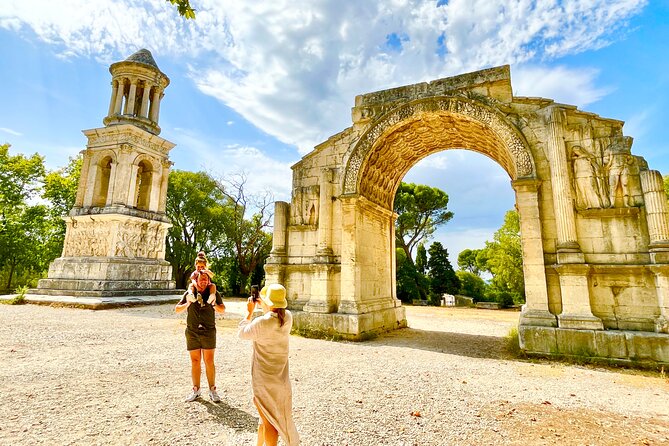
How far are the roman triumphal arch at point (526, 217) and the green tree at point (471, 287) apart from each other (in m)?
20.2

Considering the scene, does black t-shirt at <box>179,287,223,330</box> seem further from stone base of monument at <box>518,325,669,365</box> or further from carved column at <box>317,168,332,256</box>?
stone base of monument at <box>518,325,669,365</box>

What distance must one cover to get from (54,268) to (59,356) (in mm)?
13141

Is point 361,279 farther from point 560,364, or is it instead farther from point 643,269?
point 643,269

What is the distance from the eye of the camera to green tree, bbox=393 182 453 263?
97.9 ft

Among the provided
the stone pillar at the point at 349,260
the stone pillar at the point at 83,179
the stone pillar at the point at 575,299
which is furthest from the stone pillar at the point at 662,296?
→ the stone pillar at the point at 83,179

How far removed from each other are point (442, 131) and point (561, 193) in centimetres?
374

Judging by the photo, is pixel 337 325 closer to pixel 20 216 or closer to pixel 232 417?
pixel 232 417

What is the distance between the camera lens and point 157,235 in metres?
18.3

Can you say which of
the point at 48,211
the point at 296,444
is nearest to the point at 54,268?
the point at 48,211

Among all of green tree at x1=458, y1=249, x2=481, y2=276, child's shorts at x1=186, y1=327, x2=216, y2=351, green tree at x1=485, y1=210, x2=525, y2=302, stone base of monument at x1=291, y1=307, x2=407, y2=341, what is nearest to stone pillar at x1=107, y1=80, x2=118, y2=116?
stone base of monument at x1=291, y1=307, x2=407, y2=341

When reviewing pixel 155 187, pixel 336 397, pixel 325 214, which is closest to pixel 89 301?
pixel 155 187

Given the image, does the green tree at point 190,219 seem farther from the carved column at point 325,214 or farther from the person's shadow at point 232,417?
the person's shadow at point 232,417

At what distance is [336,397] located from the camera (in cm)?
440

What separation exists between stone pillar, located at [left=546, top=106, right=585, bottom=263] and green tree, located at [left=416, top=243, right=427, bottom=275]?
23472mm
